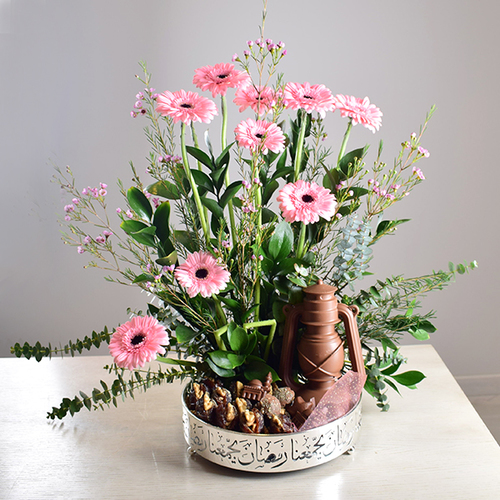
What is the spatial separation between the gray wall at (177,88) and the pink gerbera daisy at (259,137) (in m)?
0.88

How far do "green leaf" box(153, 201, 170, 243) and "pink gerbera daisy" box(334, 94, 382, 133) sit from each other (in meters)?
0.28

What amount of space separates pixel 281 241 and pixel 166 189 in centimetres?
19

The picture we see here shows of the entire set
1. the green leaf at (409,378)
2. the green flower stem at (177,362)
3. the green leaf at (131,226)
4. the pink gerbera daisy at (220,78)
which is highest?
the pink gerbera daisy at (220,78)

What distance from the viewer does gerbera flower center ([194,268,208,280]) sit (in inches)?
25.9

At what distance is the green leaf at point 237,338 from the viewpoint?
2.40 ft

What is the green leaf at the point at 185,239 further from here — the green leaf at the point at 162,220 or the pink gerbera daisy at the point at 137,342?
the pink gerbera daisy at the point at 137,342

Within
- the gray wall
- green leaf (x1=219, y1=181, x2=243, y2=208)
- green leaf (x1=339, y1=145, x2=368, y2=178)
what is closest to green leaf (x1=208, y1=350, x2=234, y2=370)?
green leaf (x1=219, y1=181, x2=243, y2=208)

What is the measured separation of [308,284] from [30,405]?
0.60 metres

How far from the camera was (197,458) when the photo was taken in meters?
0.77

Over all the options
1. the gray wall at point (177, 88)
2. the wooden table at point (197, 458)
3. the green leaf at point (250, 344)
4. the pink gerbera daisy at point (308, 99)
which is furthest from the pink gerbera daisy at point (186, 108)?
the gray wall at point (177, 88)

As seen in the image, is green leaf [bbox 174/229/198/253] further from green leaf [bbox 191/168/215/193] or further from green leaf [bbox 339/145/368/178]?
green leaf [bbox 339/145/368/178]

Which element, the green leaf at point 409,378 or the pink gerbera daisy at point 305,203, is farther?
the green leaf at point 409,378

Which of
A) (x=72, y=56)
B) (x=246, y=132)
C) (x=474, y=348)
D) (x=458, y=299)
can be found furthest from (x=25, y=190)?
(x=474, y=348)

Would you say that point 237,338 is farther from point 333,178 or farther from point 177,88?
point 177,88
